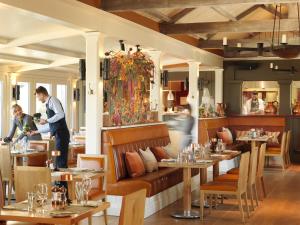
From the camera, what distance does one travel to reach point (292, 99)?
54.1 ft

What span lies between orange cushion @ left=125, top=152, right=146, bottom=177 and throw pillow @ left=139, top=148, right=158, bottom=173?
0.92 ft

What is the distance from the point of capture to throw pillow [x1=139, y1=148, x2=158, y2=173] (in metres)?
8.76

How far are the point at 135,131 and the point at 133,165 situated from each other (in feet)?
2.63

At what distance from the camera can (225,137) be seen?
14227mm

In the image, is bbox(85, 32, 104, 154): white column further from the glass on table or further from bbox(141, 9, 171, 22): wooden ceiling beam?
the glass on table

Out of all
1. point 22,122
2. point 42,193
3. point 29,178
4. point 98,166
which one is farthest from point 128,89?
point 42,193

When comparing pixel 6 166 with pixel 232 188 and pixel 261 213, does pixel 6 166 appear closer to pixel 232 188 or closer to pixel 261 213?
pixel 232 188

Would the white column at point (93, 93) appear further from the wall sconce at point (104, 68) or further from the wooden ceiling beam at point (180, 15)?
the wooden ceiling beam at point (180, 15)

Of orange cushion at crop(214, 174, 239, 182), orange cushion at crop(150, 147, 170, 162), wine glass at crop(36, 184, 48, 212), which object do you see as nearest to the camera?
wine glass at crop(36, 184, 48, 212)

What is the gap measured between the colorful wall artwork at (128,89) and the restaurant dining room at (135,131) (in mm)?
29

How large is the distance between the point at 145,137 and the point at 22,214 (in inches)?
207

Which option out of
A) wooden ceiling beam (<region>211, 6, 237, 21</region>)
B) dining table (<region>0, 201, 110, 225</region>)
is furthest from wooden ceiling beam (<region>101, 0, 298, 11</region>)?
dining table (<region>0, 201, 110, 225</region>)

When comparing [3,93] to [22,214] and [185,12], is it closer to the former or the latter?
[185,12]

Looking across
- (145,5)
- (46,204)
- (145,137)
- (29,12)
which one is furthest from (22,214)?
(145,137)
